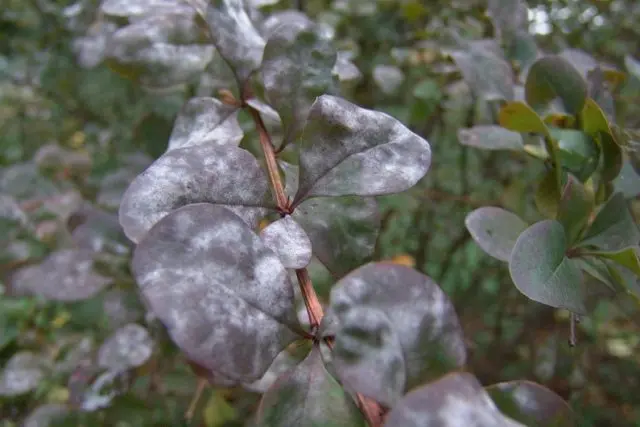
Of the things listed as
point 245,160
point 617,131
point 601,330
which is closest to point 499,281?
point 601,330

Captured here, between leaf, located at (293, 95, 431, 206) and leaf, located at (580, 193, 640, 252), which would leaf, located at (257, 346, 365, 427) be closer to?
leaf, located at (293, 95, 431, 206)

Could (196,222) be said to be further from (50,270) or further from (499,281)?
(499,281)

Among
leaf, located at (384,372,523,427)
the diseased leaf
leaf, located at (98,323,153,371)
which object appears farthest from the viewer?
leaf, located at (98,323,153,371)

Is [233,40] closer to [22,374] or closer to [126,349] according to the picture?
[126,349]

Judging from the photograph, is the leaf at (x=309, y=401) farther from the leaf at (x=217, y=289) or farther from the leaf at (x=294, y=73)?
the leaf at (x=294, y=73)

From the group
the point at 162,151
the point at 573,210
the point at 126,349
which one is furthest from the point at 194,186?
the point at 162,151

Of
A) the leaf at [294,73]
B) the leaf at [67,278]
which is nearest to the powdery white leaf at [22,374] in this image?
the leaf at [67,278]

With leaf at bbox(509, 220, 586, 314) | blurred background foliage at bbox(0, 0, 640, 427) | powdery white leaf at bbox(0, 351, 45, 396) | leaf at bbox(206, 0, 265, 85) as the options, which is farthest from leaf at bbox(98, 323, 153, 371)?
leaf at bbox(509, 220, 586, 314)
